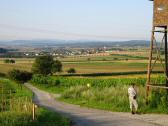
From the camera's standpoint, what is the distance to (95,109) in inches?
1115

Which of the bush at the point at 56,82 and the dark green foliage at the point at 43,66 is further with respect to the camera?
the dark green foliage at the point at 43,66

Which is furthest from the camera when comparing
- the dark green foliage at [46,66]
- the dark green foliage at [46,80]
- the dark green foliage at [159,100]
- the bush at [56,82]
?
the dark green foliage at [46,66]

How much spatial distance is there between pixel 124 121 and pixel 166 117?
2.67 m

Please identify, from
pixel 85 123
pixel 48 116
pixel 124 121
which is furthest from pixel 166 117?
pixel 48 116

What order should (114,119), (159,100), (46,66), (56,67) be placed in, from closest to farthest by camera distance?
1. (114,119)
2. (159,100)
3. (56,67)
4. (46,66)

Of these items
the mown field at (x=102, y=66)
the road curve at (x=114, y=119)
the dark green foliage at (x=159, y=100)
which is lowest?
the mown field at (x=102, y=66)

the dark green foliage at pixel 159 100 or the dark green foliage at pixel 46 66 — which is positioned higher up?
the dark green foliage at pixel 159 100

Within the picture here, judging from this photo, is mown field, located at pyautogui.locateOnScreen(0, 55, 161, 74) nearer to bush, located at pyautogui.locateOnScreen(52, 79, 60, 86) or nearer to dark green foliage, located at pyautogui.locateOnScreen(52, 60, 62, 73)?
dark green foliage, located at pyautogui.locateOnScreen(52, 60, 62, 73)

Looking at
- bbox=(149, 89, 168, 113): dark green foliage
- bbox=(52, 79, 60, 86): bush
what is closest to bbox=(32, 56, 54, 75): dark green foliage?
bbox=(52, 79, 60, 86): bush

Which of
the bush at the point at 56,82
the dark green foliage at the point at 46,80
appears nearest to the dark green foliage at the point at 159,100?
the bush at the point at 56,82

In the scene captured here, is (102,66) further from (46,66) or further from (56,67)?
(46,66)

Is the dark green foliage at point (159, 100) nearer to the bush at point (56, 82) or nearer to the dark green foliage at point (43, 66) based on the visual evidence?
the bush at point (56, 82)

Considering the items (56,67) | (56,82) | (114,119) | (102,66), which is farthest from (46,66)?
(114,119)

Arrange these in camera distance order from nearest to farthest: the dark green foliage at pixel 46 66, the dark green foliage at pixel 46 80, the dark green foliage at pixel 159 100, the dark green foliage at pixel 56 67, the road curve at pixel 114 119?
the road curve at pixel 114 119 → the dark green foliage at pixel 159 100 → the dark green foliage at pixel 46 80 → the dark green foliage at pixel 46 66 → the dark green foliage at pixel 56 67
